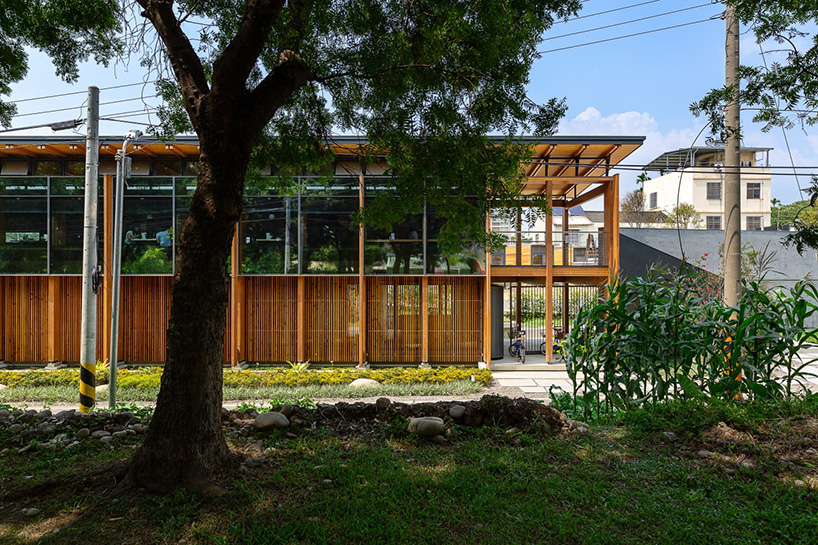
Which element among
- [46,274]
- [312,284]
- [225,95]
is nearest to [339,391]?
[312,284]

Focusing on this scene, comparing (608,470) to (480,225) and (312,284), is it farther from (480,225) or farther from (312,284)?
(312,284)

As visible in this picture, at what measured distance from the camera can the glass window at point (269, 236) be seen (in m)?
15.9

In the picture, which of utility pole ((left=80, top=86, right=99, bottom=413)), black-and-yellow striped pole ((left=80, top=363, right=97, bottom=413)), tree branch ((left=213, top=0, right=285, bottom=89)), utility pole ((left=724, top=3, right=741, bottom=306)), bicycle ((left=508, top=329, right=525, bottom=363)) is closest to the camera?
tree branch ((left=213, top=0, right=285, bottom=89))

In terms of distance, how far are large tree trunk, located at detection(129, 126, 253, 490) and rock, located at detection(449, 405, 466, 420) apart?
224 centimetres

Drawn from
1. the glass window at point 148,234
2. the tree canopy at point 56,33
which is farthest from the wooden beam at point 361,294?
the tree canopy at point 56,33

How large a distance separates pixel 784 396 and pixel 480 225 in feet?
12.6

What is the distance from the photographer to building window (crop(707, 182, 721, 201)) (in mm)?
43219

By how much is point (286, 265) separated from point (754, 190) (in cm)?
4365

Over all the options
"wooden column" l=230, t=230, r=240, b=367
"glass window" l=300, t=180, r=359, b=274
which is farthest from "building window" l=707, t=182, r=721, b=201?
"wooden column" l=230, t=230, r=240, b=367

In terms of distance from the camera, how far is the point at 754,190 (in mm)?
43406

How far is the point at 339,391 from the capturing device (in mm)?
12086

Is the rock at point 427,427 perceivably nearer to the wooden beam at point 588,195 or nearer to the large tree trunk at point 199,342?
the large tree trunk at point 199,342

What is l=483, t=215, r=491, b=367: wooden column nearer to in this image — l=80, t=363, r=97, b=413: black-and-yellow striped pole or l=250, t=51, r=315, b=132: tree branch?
l=80, t=363, r=97, b=413: black-and-yellow striped pole

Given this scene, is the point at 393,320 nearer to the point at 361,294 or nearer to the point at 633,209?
the point at 361,294
